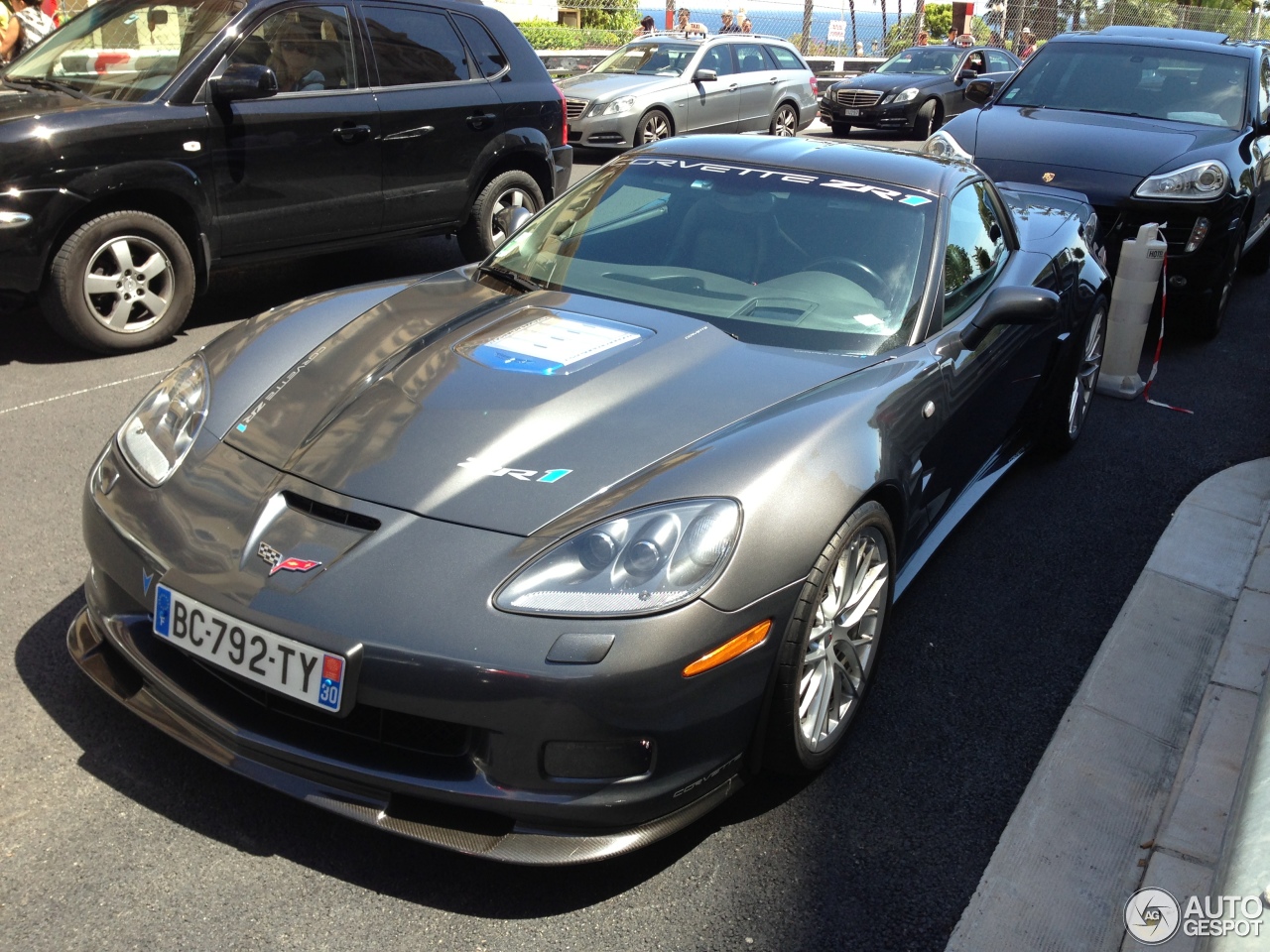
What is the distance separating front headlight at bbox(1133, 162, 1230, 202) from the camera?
675cm

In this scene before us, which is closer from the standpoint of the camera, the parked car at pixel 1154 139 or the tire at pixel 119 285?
the tire at pixel 119 285

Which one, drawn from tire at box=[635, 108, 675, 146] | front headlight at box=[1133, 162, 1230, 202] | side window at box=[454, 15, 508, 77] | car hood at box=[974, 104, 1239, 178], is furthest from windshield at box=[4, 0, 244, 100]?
tire at box=[635, 108, 675, 146]

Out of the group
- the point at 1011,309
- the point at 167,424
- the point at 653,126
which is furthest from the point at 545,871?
the point at 653,126

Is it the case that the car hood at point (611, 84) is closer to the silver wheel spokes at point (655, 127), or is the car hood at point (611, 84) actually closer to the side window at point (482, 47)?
the silver wheel spokes at point (655, 127)

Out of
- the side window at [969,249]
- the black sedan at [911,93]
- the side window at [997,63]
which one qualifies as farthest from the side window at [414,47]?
the side window at [997,63]

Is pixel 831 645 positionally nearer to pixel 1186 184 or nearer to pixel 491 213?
pixel 1186 184

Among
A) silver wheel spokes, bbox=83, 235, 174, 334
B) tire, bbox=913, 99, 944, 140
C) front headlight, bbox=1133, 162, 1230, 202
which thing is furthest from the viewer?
tire, bbox=913, 99, 944, 140

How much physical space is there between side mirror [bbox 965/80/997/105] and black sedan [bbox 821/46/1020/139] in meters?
9.32

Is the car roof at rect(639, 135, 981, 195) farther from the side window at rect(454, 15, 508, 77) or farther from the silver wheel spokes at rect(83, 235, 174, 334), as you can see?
the side window at rect(454, 15, 508, 77)

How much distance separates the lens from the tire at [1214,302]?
23.2ft

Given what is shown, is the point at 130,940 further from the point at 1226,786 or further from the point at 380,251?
the point at 380,251

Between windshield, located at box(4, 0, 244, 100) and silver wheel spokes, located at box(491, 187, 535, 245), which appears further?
silver wheel spokes, located at box(491, 187, 535, 245)

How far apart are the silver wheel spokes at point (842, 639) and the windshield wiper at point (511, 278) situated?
1.43m

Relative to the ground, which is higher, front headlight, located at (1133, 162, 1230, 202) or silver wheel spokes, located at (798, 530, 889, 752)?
front headlight, located at (1133, 162, 1230, 202)
